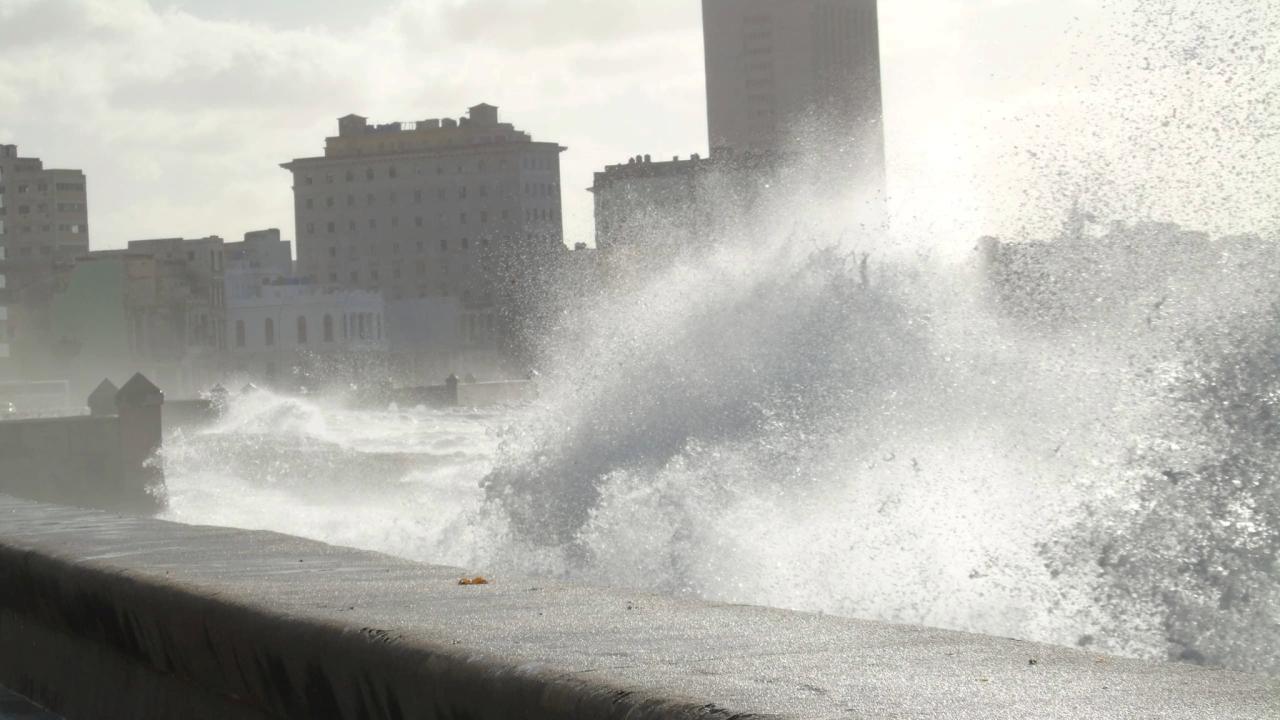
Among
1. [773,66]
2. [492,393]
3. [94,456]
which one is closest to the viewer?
[94,456]

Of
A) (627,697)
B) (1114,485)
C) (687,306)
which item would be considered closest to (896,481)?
(1114,485)

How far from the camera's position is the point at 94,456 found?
3123 cm

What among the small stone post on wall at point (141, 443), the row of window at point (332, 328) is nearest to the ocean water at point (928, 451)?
the small stone post on wall at point (141, 443)

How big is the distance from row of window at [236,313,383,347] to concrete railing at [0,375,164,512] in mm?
75504

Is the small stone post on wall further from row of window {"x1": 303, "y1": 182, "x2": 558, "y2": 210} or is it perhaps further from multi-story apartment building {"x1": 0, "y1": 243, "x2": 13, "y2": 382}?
row of window {"x1": 303, "y1": 182, "x2": 558, "y2": 210}

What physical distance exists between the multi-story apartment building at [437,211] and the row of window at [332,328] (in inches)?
782

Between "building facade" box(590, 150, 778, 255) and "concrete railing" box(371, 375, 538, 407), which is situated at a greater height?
"building facade" box(590, 150, 778, 255)

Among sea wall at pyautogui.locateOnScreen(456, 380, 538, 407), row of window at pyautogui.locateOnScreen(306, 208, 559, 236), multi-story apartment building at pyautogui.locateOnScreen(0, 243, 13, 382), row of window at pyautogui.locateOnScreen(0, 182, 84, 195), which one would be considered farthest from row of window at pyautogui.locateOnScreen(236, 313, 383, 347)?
row of window at pyautogui.locateOnScreen(0, 182, 84, 195)

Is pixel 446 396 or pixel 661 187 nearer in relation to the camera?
pixel 446 396

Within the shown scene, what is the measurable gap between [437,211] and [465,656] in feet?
450

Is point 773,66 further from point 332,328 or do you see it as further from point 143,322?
point 143,322

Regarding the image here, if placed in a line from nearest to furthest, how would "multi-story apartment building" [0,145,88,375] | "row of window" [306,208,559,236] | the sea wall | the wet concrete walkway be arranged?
the wet concrete walkway, the sea wall, "multi-story apartment building" [0,145,88,375], "row of window" [306,208,559,236]

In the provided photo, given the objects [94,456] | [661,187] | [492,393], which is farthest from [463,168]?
[94,456]

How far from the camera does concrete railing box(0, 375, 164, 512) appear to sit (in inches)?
1178
